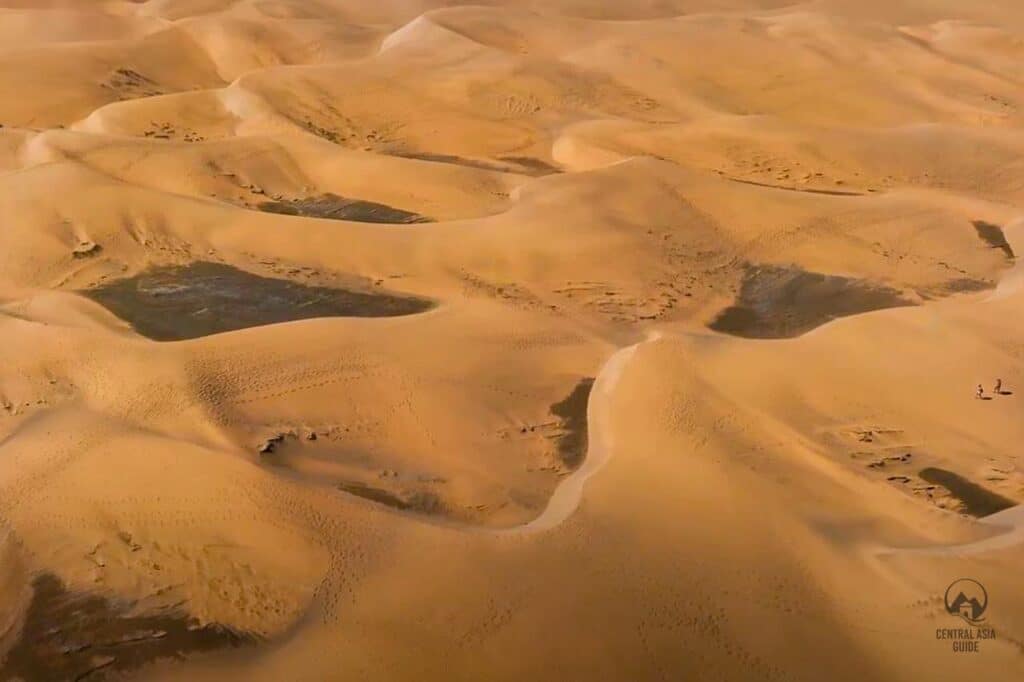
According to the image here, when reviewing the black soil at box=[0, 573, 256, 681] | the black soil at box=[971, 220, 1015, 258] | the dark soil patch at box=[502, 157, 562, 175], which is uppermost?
the black soil at box=[971, 220, 1015, 258]

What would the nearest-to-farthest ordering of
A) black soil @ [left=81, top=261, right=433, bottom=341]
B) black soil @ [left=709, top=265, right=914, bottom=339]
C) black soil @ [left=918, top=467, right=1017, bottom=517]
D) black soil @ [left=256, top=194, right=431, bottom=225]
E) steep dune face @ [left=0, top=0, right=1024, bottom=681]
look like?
steep dune face @ [left=0, top=0, right=1024, bottom=681]
black soil @ [left=918, top=467, right=1017, bottom=517]
black soil @ [left=81, top=261, right=433, bottom=341]
black soil @ [left=709, top=265, right=914, bottom=339]
black soil @ [left=256, top=194, right=431, bottom=225]

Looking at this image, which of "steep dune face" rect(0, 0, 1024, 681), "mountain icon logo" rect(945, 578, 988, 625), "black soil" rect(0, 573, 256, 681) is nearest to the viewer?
"black soil" rect(0, 573, 256, 681)

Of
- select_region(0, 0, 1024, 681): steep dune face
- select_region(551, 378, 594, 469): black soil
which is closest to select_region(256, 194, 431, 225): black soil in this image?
select_region(0, 0, 1024, 681): steep dune face

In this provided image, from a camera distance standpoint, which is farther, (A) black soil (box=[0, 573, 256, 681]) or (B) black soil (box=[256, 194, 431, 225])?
(B) black soil (box=[256, 194, 431, 225])

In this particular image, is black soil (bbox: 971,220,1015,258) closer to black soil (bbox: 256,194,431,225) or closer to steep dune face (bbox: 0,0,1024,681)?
steep dune face (bbox: 0,0,1024,681)

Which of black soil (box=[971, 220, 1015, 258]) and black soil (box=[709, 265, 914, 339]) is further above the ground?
black soil (box=[971, 220, 1015, 258])

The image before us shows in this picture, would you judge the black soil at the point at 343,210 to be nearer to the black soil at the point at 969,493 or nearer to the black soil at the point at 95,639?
the black soil at the point at 969,493

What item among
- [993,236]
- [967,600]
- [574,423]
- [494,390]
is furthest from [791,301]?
[967,600]
